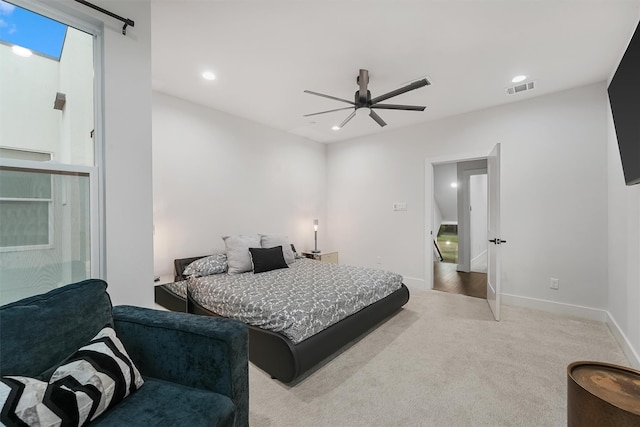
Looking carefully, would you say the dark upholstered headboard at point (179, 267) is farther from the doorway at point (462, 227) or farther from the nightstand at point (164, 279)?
the doorway at point (462, 227)

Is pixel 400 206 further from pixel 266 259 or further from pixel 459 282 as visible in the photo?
pixel 266 259

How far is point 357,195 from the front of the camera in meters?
5.42

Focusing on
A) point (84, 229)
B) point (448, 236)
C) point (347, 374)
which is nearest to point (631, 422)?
point (347, 374)

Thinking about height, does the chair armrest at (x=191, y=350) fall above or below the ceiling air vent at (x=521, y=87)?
below

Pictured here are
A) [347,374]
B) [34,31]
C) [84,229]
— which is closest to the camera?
[34,31]

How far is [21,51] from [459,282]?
5.86m

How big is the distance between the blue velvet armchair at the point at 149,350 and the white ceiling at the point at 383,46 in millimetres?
2105

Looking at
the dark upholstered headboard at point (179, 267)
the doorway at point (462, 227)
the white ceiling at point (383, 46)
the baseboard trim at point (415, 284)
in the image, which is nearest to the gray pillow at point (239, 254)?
the dark upholstered headboard at point (179, 267)

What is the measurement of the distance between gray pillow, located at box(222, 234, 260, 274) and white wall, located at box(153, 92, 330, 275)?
2.07 feet

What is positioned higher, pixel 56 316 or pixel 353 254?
pixel 56 316

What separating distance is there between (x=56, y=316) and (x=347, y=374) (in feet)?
6.05

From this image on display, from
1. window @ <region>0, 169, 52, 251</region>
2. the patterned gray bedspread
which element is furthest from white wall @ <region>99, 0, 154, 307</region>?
the patterned gray bedspread

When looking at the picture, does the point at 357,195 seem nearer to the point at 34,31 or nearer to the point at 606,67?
the point at 606,67

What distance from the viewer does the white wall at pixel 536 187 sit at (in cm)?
321
